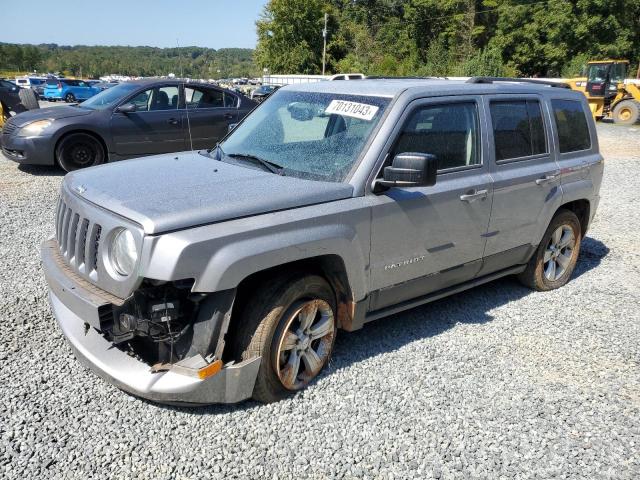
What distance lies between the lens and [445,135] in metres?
3.81

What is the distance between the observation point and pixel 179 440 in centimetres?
284

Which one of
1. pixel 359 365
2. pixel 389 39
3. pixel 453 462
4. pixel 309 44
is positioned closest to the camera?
pixel 453 462

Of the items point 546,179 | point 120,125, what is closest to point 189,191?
point 546,179

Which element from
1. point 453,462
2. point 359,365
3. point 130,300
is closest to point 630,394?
point 453,462

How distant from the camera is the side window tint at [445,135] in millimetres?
3568

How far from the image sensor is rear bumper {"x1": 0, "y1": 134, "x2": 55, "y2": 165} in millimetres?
8734

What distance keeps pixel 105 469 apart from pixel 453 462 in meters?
1.79

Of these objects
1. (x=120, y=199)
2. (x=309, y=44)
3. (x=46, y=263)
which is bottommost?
(x=46, y=263)

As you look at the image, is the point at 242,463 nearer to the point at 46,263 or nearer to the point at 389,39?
the point at 46,263

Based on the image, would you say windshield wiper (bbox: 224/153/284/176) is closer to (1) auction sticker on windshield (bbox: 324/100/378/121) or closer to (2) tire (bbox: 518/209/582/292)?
(1) auction sticker on windshield (bbox: 324/100/378/121)

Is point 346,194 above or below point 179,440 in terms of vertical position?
above

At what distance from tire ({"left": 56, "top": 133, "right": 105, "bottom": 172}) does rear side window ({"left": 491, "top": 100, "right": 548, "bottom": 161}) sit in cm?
723

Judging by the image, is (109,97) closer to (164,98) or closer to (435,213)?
(164,98)

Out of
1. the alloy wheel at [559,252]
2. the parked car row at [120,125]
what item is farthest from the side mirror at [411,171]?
the parked car row at [120,125]
